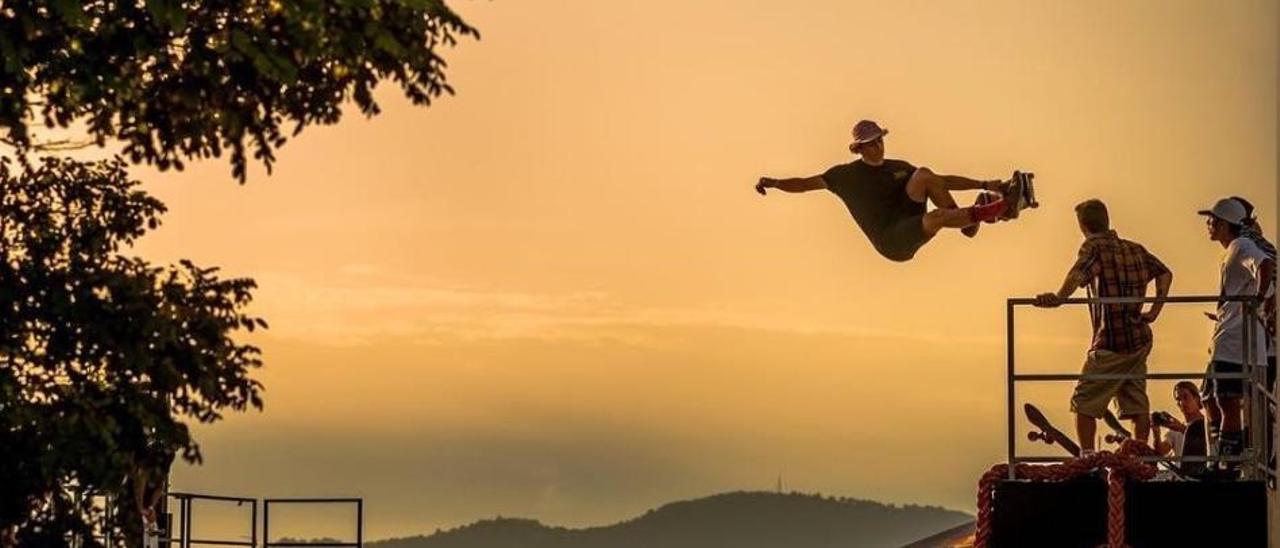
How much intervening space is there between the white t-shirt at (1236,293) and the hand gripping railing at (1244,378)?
5.8 inches

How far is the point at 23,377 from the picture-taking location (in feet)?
77.6

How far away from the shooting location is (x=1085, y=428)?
2217 centimetres

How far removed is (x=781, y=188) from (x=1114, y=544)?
3610mm

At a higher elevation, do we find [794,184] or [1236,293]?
[794,184]

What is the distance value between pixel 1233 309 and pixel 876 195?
267 cm

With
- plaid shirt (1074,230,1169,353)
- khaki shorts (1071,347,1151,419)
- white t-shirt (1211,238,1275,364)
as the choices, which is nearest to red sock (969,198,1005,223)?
plaid shirt (1074,230,1169,353)

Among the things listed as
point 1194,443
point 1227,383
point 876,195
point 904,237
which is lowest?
point 1194,443

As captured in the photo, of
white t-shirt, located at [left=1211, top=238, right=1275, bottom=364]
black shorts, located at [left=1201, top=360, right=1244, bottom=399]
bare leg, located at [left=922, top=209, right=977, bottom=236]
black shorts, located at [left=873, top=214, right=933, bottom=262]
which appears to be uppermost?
bare leg, located at [left=922, top=209, right=977, bottom=236]

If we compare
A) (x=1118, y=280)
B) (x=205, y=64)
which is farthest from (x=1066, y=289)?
(x=205, y=64)

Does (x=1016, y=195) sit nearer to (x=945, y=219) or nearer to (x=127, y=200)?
(x=945, y=219)

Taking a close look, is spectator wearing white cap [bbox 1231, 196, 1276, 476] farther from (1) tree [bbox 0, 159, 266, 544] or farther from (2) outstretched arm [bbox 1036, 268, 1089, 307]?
(1) tree [bbox 0, 159, 266, 544]

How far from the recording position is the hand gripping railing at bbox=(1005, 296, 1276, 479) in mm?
20516

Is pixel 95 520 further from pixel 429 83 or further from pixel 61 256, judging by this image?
pixel 429 83

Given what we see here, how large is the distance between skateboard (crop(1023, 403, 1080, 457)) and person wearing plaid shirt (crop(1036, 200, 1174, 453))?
0.54 m
